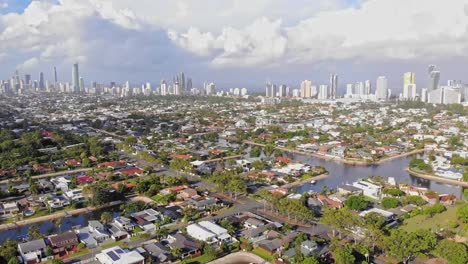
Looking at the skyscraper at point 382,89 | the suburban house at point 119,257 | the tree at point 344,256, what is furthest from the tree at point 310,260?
the skyscraper at point 382,89

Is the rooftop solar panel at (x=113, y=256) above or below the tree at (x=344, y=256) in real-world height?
below

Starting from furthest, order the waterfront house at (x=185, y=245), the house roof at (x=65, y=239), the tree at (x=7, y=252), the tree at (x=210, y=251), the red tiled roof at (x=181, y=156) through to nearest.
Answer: the red tiled roof at (x=181, y=156)
the house roof at (x=65, y=239)
the waterfront house at (x=185, y=245)
the tree at (x=210, y=251)
the tree at (x=7, y=252)

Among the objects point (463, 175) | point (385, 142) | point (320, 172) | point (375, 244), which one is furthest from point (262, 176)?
point (385, 142)

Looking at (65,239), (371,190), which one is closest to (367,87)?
(371,190)

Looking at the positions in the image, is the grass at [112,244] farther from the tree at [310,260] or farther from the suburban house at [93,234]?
the tree at [310,260]

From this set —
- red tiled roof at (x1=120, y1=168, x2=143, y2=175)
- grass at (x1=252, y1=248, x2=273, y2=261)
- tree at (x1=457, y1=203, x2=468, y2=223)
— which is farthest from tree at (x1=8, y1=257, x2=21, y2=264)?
tree at (x1=457, y1=203, x2=468, y2=223)
